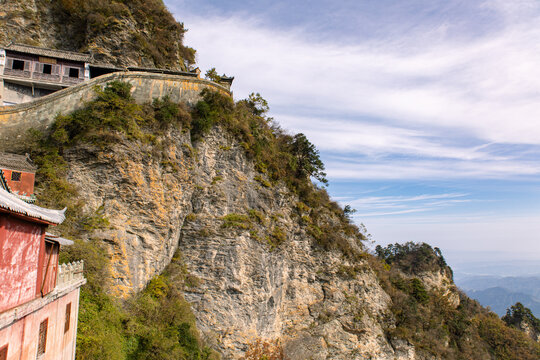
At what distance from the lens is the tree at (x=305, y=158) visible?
32688mm

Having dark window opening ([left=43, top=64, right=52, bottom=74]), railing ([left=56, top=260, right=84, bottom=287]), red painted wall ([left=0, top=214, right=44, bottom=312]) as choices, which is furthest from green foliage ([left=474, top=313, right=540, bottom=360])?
dark window opening ([left=43, top=64, right=52, bottom=74])

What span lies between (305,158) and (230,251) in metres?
13.1

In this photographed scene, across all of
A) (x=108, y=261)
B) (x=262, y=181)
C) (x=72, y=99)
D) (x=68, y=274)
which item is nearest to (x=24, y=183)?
(x=108, y=261)

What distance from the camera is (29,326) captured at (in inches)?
356

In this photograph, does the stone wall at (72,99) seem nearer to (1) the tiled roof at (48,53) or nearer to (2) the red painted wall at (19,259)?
(1) the tiled roof at (48,53)

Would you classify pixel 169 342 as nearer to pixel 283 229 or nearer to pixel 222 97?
pixel 283 229

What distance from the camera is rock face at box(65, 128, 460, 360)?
19078 millimetres

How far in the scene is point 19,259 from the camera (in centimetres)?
851

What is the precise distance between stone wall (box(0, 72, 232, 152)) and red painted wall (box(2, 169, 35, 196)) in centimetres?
304

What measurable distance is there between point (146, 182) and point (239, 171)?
7626 millimetres

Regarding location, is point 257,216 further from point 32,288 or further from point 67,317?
point 32,288

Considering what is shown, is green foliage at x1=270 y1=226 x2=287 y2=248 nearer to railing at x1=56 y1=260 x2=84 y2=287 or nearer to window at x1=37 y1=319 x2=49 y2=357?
railing at x1=56 y1=260 x2=84 y2=287

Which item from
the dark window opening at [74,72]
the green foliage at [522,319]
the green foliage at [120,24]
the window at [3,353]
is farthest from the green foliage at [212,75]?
the green foliage at [522,319]

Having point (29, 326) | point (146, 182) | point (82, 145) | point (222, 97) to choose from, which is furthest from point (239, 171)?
point (29, 326)
